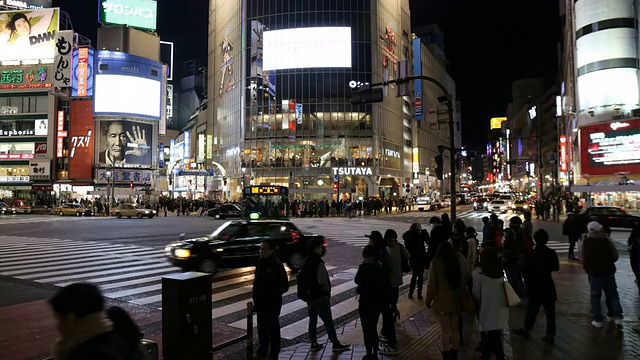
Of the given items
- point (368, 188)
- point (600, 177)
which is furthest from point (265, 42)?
point (600, 177)

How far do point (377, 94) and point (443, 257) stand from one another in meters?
8.69

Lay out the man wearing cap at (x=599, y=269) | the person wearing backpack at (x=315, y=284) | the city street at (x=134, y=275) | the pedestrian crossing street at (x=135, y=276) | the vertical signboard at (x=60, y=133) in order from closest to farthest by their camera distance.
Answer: the person wearing backpack at (x=315, y=284) < the man wearing cap at (x=599, y=269) < the city street at (x=134, y=275) < the pedestrian crossing street at (x=135, y=276) < the vertical signboard at (x=60, y=133)

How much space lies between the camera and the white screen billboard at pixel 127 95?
2537 inches

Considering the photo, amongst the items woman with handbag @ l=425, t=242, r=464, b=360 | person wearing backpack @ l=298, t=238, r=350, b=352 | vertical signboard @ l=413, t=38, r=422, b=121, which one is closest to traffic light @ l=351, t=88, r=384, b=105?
person wearing backpack @ l=298, t=238, r=350, b=352

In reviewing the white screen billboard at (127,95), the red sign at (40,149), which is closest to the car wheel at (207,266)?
the white screen billboard at (127,95)

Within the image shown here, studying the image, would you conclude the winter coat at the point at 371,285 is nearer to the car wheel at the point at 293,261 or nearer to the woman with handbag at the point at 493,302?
the woman with handbag at the point at 493,302

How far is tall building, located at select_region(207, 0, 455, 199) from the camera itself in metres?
63.2

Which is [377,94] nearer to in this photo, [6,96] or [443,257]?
[443,257]

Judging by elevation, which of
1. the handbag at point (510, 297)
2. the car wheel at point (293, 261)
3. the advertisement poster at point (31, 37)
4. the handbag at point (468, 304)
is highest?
the advertisement poster at point (31, 37)

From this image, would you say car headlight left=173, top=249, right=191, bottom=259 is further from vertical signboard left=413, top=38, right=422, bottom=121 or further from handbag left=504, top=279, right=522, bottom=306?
vertical signboard left=413, top=38, right=422, bottom=121

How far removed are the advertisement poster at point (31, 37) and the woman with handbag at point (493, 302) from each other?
261 feet

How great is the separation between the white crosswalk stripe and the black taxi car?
0.50 meters

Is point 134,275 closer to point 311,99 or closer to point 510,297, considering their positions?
point 510,297

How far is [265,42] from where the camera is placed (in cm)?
6519
